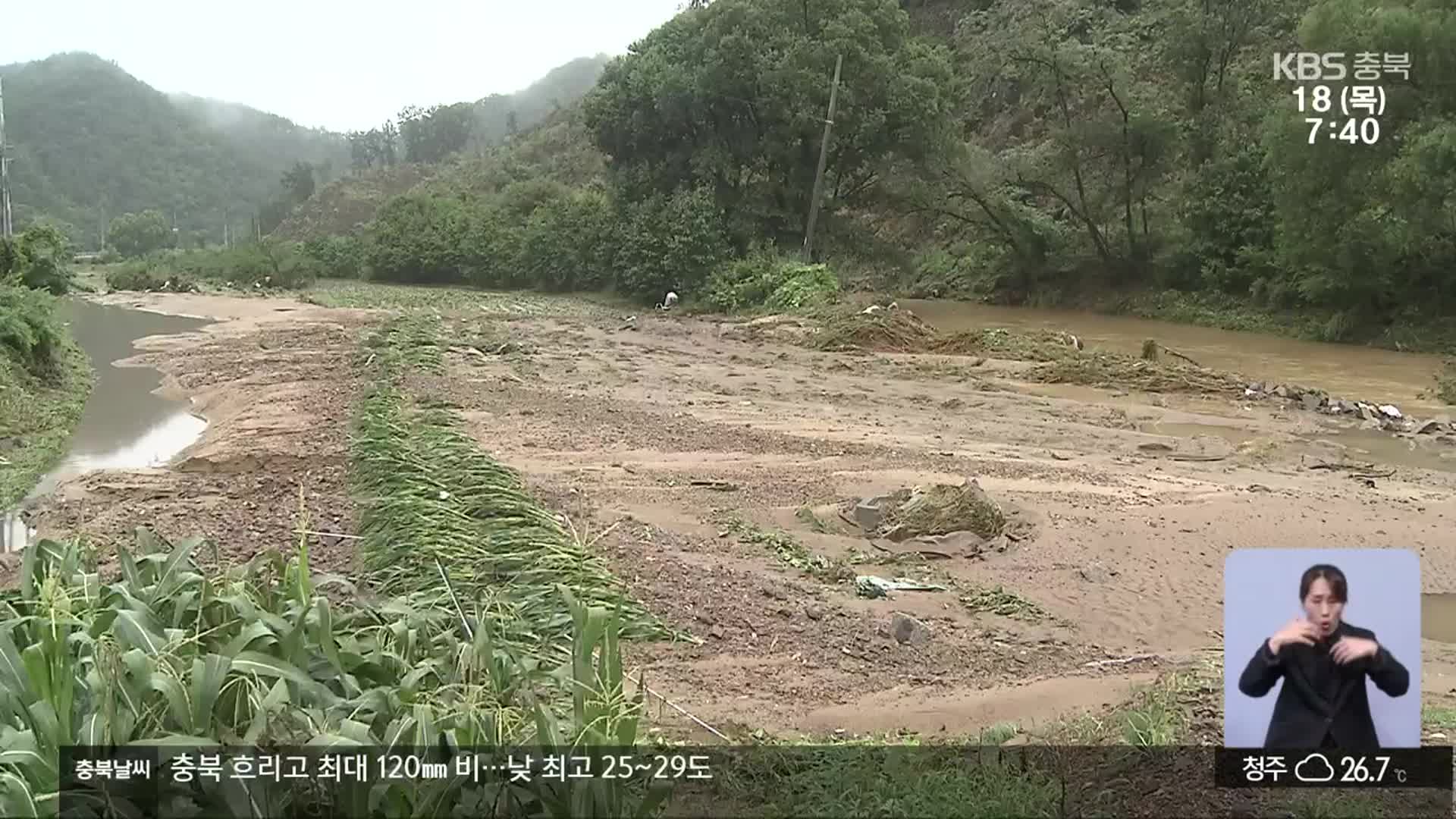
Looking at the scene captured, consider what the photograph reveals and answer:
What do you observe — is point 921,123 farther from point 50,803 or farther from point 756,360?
point 50,803

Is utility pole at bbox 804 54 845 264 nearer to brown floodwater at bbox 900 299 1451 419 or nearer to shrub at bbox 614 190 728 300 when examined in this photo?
shrub at bbox 614 190 728 300

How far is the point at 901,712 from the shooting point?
334cm

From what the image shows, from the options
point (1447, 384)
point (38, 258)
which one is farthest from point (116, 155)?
point (1447, 384)

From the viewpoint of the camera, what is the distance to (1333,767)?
1.94 metres

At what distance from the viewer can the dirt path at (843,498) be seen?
12.5 ft

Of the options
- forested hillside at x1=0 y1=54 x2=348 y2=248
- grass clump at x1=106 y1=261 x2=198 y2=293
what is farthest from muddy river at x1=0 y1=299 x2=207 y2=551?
forested hillside at x1=0 y1=54 x2=348 y2=248

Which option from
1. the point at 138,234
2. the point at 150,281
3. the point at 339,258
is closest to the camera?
the point at 150,281

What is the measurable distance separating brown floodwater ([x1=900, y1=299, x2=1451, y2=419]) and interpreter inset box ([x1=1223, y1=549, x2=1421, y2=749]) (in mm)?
10220

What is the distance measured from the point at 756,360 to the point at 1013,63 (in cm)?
1392

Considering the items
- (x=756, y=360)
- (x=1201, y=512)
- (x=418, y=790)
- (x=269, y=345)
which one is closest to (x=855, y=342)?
(x=756, y=360)

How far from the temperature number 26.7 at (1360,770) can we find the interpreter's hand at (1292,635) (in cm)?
23

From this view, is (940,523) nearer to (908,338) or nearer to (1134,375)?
(1134,375)

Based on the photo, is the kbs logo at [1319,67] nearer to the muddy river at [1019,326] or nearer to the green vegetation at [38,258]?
the muddy river at [1019,326]

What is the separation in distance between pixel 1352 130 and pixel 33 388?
46.3ft
